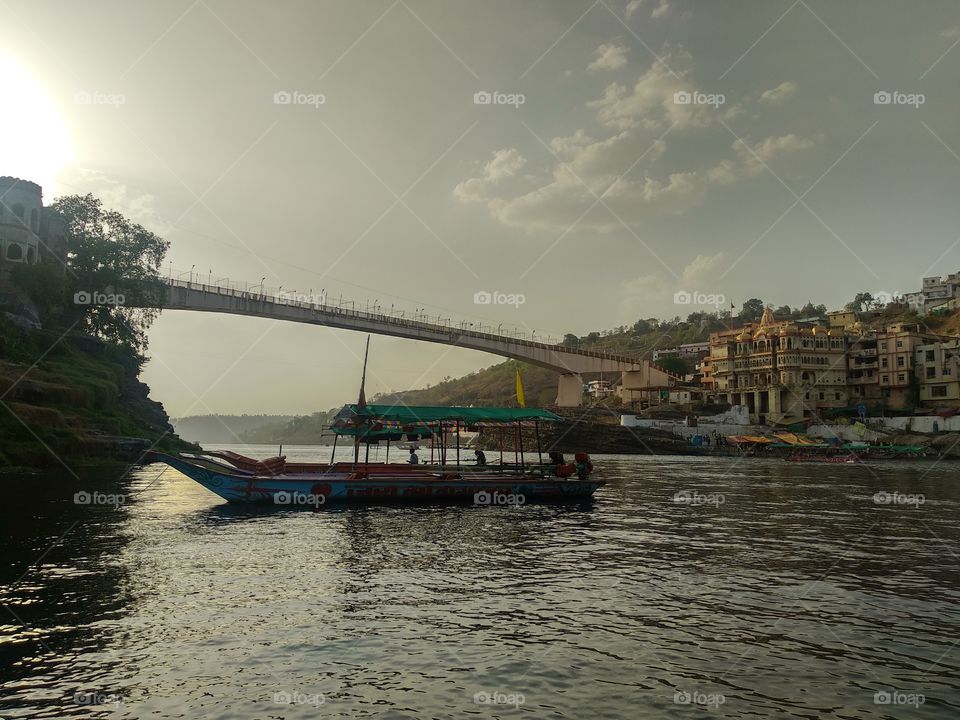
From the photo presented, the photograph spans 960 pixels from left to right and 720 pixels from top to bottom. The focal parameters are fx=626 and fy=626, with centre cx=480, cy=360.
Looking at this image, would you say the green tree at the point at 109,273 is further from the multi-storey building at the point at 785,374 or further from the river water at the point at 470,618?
the multi-storey building at the point at 785,374

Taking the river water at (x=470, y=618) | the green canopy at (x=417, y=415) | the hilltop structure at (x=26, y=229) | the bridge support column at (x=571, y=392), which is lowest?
the river water at (x=470, y=618)

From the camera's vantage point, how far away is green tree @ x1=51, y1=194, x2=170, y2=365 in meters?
59.7

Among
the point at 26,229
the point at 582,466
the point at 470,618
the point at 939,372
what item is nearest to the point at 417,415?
the point at 582,466

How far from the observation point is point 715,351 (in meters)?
117

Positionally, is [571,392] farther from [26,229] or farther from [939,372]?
[26,229]

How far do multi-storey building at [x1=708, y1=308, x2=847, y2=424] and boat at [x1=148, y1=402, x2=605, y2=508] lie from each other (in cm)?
7945

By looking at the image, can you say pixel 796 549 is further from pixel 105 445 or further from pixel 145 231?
pixel 145 231

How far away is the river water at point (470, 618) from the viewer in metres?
8.93

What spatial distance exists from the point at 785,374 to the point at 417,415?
87.3 metres

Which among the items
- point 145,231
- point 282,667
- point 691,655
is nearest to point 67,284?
point 145,231

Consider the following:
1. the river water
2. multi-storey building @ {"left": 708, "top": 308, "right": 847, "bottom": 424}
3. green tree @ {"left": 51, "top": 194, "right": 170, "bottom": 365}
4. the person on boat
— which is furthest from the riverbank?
multi-storey building @ {"left": 708, "top": 308, "right": 847, "bottom": 424}

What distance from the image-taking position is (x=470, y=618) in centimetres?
1242

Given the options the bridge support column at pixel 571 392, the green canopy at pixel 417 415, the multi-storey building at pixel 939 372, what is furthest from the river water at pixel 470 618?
the bridge support column at pixel 571 392

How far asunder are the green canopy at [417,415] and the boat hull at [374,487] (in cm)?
273
